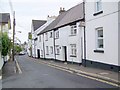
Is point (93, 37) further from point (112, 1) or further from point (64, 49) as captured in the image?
point (64, 49)

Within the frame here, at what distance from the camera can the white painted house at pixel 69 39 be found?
87.6 feet

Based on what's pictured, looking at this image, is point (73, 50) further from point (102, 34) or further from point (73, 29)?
point (102, 34)

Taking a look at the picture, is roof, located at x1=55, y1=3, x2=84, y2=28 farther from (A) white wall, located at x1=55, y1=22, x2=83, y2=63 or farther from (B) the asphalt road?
(B) the asphalt road

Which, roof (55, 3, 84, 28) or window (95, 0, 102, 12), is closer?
window (95, 0, 102, 12)

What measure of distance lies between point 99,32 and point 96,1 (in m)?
2.59

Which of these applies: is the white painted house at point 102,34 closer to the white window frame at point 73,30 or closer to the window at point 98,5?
the window at point 98,5

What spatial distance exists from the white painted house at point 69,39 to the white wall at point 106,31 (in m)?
2.30

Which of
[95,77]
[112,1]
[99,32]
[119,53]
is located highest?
[112,1]

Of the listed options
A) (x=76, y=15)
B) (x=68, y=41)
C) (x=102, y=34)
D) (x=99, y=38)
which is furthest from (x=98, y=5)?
(x=68, y=41)

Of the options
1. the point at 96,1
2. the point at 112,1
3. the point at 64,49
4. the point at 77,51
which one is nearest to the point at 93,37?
the point at 96,1

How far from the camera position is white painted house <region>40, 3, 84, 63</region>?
26.7 meters

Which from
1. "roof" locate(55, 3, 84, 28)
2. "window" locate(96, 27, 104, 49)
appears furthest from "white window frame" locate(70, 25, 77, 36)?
"window" locate(96, 27, 104, 49)

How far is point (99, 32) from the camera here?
20.5 meters

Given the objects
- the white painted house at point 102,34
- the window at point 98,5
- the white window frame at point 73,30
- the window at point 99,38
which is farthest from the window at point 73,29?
the window at point 99,38
